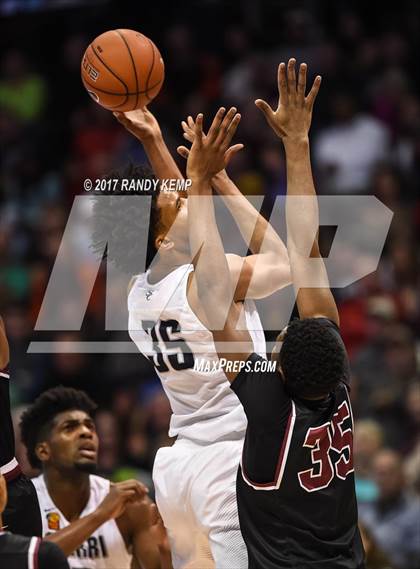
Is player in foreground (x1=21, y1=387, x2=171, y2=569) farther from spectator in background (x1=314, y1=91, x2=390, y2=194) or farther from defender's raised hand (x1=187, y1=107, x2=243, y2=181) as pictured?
spectator in background (x1=314, y1=91, x2=390, y2=194)

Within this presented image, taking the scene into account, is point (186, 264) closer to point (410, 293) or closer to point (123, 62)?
point (123, 62)

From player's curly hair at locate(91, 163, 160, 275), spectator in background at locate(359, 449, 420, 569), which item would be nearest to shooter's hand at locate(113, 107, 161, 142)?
player's curly hair at locate(91, 163, 160, 275)

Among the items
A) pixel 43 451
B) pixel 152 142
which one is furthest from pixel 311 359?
pixel 43 451

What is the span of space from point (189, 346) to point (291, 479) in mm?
1118

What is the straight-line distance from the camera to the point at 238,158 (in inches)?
470

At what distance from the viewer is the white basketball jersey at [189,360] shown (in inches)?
232

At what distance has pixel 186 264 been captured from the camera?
6074 mm

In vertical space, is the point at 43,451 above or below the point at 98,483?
above

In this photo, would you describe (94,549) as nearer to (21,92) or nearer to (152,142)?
(152,142)

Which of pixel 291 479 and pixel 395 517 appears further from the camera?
pixel 395 517

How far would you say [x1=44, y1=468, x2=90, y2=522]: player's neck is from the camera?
689 cm

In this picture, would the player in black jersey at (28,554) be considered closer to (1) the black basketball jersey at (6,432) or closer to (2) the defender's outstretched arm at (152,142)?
(1) the black basketball jersey at (6,432)

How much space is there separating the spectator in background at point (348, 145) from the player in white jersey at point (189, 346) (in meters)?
5.53

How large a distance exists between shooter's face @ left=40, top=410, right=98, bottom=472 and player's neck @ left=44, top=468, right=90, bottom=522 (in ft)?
0.29
